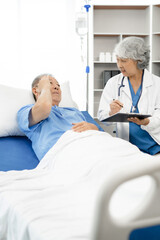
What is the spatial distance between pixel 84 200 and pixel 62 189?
0.16 metres

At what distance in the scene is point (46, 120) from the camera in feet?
7.13

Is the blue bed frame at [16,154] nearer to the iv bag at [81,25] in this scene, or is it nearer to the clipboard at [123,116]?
the clipboard at [123,116]

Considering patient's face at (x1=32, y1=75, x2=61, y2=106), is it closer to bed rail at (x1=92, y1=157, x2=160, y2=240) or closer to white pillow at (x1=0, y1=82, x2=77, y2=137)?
white pillow at (x1=0, y1=82, x2=77, y2=137)

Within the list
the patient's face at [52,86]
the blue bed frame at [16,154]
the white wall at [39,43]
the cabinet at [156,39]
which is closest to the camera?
the blue bed frame at [16,154]

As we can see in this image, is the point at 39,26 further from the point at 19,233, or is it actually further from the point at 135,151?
the point at 19,233

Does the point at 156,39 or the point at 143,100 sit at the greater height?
the point at 156,39

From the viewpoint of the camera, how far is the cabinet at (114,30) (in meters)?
4.51

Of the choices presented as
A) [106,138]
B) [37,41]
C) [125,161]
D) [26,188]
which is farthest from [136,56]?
[37,41]

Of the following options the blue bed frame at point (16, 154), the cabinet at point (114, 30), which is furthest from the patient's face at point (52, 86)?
the cabinet at point (114, 30)

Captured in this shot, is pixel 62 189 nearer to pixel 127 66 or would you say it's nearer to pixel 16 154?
pixel 16 154

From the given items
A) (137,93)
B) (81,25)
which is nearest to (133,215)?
(137,93)

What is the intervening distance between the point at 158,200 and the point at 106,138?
895mm

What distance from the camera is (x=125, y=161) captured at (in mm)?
1383

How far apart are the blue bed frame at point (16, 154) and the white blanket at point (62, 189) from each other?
0.27m
